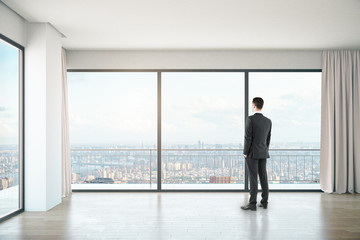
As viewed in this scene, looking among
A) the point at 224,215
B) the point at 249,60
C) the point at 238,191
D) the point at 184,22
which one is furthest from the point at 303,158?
the point at 184,22

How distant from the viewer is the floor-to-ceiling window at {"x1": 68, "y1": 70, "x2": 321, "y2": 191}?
19.0ft

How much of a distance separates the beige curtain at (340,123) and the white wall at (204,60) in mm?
342

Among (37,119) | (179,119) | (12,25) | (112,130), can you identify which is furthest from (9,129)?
(179,119)

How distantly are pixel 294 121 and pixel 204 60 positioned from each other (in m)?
2.00

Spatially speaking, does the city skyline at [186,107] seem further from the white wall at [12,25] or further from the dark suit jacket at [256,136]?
the white wall at [12,25]

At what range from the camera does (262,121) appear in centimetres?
419

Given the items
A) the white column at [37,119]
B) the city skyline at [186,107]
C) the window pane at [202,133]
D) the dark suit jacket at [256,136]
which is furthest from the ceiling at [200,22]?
the dark suit jacket at [256,136]

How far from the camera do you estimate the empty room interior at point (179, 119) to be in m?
3.68

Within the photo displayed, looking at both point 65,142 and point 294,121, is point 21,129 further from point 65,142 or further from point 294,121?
point 294,121

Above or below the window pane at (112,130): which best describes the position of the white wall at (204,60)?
above

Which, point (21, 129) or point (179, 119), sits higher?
point (179, 119)

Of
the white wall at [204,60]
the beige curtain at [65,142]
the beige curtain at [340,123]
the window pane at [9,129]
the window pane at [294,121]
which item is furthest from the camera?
the window pane at [294,121]

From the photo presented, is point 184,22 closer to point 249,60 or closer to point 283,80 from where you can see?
point 249,60

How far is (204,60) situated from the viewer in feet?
18.1
